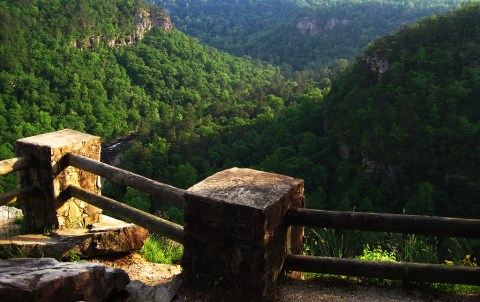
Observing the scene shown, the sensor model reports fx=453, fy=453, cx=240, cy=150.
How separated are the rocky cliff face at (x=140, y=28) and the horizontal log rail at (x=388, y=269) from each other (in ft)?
268

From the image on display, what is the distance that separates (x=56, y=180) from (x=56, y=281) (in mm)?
2429

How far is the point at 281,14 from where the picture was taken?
166 meters

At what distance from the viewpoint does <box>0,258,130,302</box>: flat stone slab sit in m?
2.62

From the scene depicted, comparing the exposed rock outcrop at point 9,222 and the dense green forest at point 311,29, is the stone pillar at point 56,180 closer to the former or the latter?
the exposed rock outcrop at point 9,222

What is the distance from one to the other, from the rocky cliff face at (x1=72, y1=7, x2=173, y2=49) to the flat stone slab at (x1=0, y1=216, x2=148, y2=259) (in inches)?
3145

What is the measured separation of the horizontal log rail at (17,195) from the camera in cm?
463

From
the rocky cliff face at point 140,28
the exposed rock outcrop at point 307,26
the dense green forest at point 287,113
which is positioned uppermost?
the exposed rock outcrop at point 307,26

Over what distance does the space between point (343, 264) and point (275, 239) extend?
0.62m

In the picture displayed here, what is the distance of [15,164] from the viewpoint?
15.6ft

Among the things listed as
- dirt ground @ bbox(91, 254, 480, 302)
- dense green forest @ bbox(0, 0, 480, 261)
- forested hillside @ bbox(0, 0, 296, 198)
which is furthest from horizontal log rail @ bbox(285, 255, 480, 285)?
forested hillside @ bbox(0, 0, 296, 198)

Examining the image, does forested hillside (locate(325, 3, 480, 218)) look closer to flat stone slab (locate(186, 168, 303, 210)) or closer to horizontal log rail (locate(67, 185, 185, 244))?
horizontal log rail (locate(67, 185, 185, 244))

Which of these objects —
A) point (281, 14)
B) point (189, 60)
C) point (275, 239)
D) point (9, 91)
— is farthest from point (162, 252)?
point (281, 14)

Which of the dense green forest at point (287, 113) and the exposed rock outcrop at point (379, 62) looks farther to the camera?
the exposed rock outcrop at point (379, 62)

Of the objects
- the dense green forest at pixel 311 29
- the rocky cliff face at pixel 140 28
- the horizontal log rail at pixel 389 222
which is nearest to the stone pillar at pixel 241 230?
the horizontal log rail at pixel 389 222
